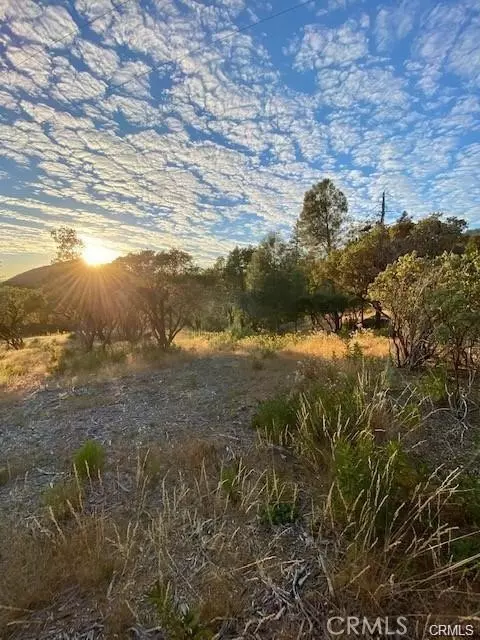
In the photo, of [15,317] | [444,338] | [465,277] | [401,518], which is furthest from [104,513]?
[15,317]

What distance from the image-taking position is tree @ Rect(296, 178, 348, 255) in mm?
27677

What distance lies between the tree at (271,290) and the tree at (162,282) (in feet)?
29.2

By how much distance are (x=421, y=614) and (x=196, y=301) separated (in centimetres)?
1240

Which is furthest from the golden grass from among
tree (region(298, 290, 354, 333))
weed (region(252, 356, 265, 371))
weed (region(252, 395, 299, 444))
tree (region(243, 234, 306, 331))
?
tree (region(243, 234, 306, 331))

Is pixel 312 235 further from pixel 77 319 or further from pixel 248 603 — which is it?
pixel 248 603

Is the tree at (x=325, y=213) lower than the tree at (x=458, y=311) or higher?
higher

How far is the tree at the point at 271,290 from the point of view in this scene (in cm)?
2211

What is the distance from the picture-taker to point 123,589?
220 cm

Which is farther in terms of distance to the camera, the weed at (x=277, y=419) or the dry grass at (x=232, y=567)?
the weed at (x=277, y=419)

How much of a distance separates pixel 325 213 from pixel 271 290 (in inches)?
395

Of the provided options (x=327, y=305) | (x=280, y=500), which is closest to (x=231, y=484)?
(x=280, y=500)

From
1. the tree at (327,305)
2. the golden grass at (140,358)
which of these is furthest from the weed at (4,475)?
the tree at (327,305)

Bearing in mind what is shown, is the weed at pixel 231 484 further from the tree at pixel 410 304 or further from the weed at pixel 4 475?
the tree at pixel 410 304

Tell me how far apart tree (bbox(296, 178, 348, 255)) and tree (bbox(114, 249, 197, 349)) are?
1670cm
